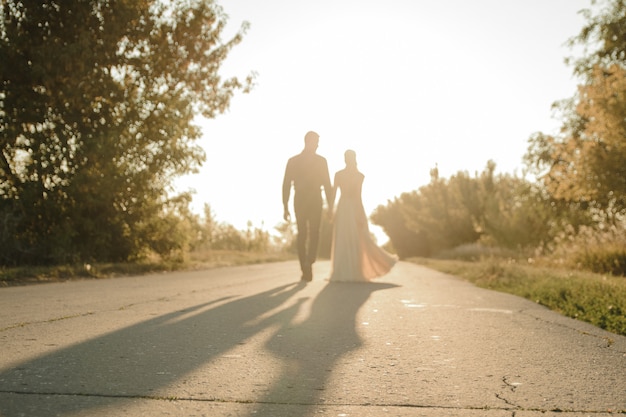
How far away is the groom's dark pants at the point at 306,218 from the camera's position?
11.3m

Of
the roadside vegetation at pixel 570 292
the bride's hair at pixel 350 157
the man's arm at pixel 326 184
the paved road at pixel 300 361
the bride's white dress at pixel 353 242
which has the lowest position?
the paved road at pixel 300 361

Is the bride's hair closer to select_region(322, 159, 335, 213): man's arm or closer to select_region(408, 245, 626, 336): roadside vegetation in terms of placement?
select_region(322, 159, 335, 213): man's arm

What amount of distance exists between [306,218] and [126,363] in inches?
304

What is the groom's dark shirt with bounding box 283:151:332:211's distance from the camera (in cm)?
1129

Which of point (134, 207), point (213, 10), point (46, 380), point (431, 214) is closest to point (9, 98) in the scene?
point (134, 207)

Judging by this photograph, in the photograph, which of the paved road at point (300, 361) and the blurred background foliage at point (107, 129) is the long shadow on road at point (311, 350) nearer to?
the paved road at point (300, 361)

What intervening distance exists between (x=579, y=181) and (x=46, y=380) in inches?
804

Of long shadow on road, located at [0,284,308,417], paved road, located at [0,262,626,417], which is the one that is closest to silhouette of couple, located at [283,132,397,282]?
paved road, located at [0,262,626,417]

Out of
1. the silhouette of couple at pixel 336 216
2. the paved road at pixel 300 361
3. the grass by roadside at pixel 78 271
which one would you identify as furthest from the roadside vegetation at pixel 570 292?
the grass by roadside at pixel 78 271

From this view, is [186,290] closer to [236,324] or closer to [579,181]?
[236,324]

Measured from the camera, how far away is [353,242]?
1180cm

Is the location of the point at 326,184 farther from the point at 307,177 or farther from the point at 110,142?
the point at 110,142

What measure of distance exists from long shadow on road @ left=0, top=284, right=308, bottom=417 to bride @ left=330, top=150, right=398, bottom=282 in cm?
573

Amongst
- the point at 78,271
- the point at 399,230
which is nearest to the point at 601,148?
the point at 78,271
